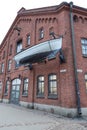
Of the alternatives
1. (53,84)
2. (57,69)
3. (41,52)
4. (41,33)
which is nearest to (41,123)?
(53,84)

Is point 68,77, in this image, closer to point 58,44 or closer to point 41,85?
point 58,44

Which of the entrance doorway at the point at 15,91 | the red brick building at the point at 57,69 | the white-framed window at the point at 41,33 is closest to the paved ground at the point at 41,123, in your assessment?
the red brick building at the point at 57,69

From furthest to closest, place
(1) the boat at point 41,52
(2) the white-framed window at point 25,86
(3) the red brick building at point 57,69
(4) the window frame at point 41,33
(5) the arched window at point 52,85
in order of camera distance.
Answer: (2) the white-framed window at point 25,86 → (4) the window frame at point 41,33 → (5) the arched window at point 52,85 → (1) the boat at point 41,52 → (3) the red brick building at point 57,69

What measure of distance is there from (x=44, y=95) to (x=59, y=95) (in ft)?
6.69

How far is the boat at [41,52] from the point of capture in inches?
440

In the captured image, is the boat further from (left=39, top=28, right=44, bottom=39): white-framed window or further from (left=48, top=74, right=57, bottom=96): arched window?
(left=39, top=28, right=44, bottom=39): white-framed window

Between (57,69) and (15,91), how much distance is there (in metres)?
8.33

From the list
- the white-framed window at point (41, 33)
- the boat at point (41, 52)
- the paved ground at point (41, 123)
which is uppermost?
the white-framed window at point (41, 33)

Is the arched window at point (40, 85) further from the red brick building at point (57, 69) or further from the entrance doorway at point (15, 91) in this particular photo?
the entrance doorway at point (15, 91)

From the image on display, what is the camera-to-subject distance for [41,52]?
12.2m

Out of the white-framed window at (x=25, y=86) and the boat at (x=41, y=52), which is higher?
the boat at (x=41, y=52)

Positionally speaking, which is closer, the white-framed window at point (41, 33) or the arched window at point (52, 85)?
the arched window at point (52, 85)

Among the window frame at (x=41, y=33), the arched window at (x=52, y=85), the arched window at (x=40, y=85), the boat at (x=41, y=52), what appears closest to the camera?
the boat at (x=41, y=52)

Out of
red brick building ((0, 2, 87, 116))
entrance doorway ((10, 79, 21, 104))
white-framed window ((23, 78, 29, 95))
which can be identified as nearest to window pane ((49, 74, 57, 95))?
red brick building ((0, 2, 87, 116))
